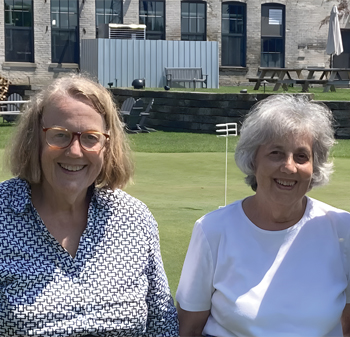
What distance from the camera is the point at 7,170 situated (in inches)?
112

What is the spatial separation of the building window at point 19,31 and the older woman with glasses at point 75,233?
25228 mm

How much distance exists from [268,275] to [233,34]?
92.8 feet

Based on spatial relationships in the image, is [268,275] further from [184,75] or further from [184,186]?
[184,75]

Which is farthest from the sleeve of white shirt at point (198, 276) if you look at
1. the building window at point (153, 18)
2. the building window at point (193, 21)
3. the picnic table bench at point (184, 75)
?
the building window at point (193, 21)

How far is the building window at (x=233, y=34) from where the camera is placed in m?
30.0

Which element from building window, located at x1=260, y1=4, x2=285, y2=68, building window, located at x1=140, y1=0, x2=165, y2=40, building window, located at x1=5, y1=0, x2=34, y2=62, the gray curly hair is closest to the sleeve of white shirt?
the gray curly hair

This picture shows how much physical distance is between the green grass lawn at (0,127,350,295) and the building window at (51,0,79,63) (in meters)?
14.1

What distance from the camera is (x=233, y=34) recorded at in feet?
99.6

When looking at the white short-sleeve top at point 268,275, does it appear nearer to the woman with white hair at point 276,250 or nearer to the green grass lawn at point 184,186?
the woman with white hair at point 276,250

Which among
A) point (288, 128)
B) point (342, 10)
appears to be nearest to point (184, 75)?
point (342, 10)

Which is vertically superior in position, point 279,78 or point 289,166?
point 289,166

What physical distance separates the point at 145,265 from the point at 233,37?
93.0 ft

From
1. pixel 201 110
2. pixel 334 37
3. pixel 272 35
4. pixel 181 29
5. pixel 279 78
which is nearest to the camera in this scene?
pixel 201 110

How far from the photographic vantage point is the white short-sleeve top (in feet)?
8.75
